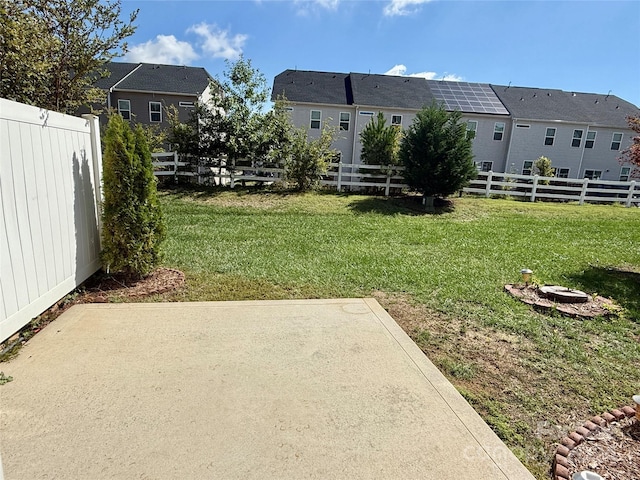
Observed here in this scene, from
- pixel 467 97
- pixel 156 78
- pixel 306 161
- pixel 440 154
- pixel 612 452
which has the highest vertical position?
pixel 156 78

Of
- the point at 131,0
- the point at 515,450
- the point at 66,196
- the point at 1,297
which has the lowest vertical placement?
the point at 515,450

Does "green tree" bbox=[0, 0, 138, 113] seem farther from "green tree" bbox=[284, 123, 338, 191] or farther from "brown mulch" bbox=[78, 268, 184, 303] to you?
"green tree" bbox=[284, 123, 338, 191]

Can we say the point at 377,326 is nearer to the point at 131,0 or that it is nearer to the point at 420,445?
the point at 420,445

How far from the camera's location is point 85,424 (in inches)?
88.0

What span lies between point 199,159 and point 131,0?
8.19 meters

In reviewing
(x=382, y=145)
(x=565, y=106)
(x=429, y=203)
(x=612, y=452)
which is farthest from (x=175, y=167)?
(x=565, y=106)

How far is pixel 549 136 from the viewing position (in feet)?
77.6

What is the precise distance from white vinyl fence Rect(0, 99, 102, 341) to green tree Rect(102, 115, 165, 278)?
0.27 metres

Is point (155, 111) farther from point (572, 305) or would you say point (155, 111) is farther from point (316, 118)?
point (572, 305)

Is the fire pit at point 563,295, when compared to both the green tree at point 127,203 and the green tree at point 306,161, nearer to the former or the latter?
the green tree at point 127,203

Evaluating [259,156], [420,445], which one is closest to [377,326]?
[420,445]

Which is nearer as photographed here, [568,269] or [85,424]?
A: [85,424]

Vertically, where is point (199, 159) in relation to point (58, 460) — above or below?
above

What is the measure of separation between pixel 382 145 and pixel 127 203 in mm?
11527
